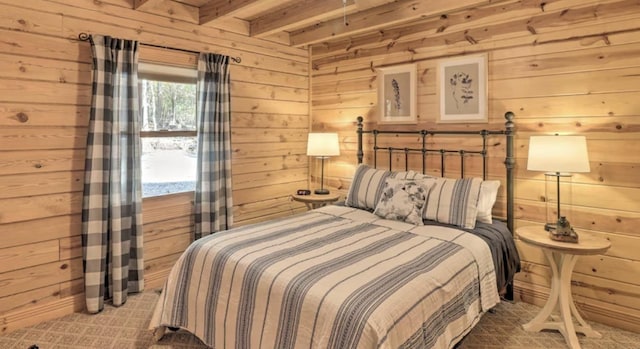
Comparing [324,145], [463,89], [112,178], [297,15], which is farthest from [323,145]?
[112,178]

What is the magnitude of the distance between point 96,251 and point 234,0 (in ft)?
7.39

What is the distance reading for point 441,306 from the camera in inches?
73.4

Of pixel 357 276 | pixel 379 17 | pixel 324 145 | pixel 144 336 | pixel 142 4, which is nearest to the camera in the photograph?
pixel 357 276

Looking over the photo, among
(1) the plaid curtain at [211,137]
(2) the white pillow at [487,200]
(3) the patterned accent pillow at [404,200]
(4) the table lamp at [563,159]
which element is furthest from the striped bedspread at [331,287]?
(1) the plaid curtain at [211,137]

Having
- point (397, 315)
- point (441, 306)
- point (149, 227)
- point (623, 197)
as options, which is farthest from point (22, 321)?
point (623, 197)

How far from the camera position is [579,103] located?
2.70 metres

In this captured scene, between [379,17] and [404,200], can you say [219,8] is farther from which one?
[404,200]

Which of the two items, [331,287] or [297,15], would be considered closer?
[331,287]

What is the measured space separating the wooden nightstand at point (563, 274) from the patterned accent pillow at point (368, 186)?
1081mm

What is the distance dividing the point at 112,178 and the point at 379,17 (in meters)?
2.60

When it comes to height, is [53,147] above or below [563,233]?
above

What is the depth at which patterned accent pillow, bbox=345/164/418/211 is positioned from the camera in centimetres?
322

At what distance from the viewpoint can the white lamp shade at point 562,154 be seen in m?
2.40

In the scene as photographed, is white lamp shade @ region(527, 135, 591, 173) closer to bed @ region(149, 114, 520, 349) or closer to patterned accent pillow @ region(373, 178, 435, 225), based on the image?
bed @ region(149, 114, 520, 349)
